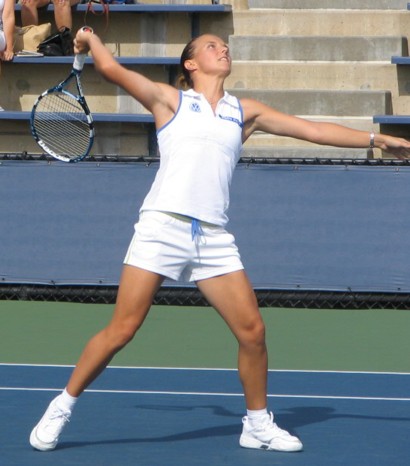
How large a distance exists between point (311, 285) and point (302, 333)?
0.86 meters

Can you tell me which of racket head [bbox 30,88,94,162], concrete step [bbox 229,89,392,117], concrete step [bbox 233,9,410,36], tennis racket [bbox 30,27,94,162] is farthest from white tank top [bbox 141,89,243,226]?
concrete step [bbox 233,9,410,36]

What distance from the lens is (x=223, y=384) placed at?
285 inches

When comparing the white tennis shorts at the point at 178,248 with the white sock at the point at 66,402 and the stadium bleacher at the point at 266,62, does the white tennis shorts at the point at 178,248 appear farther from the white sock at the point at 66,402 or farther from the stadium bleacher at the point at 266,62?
the stadium bleacher at the point at 266,62

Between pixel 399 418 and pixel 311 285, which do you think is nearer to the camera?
pixel 399 418

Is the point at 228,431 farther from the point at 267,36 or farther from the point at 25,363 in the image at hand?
the point at 267,36

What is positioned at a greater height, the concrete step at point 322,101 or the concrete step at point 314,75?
the concrete step at point 314,75

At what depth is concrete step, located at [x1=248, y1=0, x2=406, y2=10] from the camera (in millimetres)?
14320

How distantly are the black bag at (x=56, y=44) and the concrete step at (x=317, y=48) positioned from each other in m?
1.94

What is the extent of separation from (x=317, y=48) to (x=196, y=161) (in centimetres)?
883

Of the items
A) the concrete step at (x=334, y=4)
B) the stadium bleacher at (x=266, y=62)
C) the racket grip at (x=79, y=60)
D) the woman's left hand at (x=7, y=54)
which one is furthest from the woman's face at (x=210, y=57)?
the concrete step at (x=334, y=4)

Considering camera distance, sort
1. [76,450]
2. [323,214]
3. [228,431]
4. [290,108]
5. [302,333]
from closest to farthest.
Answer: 1. [76,450]
2. [228,431]
3. [302,333]
4. [323,214]
5. [290,108]

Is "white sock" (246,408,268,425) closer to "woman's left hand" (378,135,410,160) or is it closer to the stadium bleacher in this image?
"woman's left hand" (378,135,410,160)

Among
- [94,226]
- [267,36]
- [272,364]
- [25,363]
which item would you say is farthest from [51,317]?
[267,36]

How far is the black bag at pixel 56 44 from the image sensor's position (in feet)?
43.4
